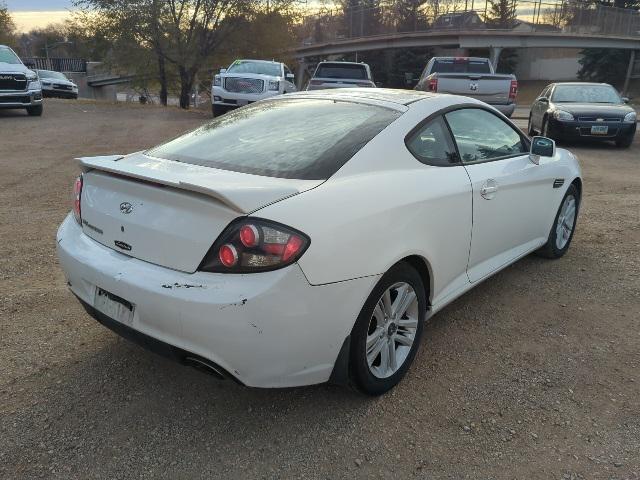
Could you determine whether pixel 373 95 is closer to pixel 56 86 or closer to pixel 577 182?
pixel 577 182

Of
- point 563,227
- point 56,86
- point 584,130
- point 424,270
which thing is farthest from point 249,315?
point 56,86

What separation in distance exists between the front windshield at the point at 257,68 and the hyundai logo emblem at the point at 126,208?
15.3 m

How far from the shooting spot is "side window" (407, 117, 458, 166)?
320 centimetres

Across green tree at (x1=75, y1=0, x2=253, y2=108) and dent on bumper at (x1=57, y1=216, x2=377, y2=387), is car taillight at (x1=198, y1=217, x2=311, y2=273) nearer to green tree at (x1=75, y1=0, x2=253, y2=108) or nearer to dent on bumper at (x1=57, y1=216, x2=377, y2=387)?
dent on bumper at (x1=57, y1=216, x2=377, y2=387)

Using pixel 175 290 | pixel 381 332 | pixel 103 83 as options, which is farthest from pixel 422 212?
pixel 103 83

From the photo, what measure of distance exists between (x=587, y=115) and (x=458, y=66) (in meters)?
5.46

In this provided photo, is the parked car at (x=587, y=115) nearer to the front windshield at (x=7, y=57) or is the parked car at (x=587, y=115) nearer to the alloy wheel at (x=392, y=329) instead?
the alloy wheel at (x=392, y=329)

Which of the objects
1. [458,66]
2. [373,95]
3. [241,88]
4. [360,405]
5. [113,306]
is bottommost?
[360,405]

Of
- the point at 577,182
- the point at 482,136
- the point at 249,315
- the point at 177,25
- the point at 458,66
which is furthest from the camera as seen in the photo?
the point at 177,25

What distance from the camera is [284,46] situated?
29.0 meters

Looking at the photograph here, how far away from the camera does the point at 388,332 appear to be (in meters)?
2.94

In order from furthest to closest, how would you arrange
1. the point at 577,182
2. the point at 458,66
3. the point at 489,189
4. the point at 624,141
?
the point at 458,66, the point at 624,141, the point at 577,182, the point at 489,189

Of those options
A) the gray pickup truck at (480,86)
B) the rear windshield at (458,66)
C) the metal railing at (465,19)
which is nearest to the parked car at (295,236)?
the gray pickup truck at (480,86)

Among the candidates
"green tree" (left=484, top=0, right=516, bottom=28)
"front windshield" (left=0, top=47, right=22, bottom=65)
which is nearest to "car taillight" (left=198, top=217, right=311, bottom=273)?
"front windshield" (left=0, top=47, right=22, bottom=65)
